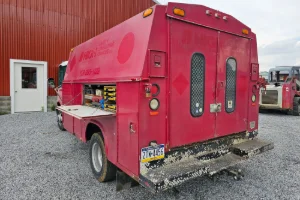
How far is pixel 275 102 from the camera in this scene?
11625 mm

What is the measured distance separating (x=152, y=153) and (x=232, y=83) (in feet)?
6.27

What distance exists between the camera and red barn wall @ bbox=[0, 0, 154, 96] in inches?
411

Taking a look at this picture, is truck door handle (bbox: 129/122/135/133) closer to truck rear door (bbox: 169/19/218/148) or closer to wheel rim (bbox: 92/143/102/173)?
truck rear door (bbox: 169/19/218/148)

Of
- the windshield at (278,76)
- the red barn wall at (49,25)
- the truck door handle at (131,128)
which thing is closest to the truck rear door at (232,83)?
the truck door handle at (131,128)

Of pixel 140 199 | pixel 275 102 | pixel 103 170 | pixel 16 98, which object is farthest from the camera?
pixel 275 102

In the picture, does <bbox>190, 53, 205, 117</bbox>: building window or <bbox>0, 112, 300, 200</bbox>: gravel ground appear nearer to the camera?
<bbox>190, 53, 205, 117</bbox>: building window

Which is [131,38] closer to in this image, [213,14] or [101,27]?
[213,14]

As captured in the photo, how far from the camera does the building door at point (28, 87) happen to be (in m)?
10.8

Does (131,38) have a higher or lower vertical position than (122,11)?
lower

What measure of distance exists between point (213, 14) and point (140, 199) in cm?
287

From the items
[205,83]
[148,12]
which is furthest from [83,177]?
A: [148,12]

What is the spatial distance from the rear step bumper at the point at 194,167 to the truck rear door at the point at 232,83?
0.33 metres

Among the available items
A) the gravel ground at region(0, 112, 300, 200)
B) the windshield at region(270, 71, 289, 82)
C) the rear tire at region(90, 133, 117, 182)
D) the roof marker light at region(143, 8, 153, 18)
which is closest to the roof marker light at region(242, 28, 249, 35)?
the roof marker light at region(143, 8, 153, 18)

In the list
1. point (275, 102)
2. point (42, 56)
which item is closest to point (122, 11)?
point (42, 56)
